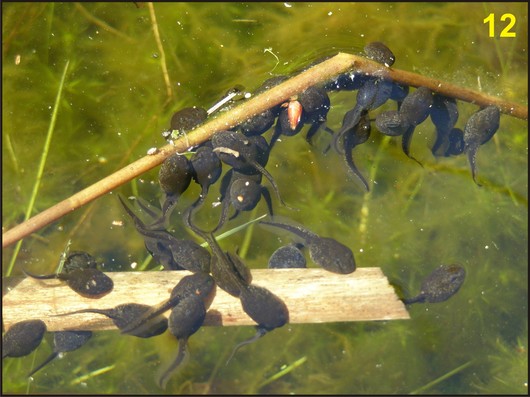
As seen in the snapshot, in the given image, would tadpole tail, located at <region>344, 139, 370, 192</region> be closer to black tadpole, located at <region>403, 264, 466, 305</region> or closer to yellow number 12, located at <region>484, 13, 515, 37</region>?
black tadpole, located at <region>403, 264, 466, 305</region>

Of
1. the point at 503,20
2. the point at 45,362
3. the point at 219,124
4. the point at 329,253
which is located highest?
the point at 219,124

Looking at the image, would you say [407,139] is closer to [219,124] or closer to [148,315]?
[219,124]

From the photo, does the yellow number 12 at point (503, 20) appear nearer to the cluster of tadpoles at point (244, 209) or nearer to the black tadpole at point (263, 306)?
the cluster of tadpoles at point (244, 209)

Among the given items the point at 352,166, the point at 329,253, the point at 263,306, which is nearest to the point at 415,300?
the point at 329,253

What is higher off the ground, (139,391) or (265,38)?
(265,38)

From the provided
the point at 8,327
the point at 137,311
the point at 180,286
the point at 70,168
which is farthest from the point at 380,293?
the point at 70,168

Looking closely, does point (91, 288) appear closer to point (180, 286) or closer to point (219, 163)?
point (180, 286)

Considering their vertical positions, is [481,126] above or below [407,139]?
above

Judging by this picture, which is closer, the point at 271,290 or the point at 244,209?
the point at 271,290
